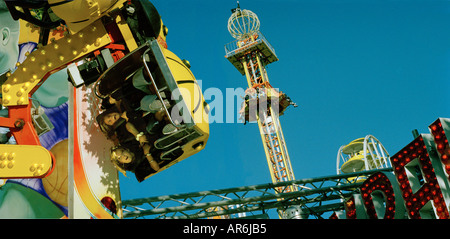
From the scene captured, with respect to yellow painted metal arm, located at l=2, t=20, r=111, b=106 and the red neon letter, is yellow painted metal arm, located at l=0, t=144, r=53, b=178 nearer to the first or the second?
yellow painted metal arm, located at l=2, t=20, r=111, b=106

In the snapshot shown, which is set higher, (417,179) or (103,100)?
(103,100)

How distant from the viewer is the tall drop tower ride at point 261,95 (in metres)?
41.2

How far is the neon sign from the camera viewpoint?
10.5 metres

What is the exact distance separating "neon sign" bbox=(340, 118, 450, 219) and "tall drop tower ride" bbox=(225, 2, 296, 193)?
90.1ft

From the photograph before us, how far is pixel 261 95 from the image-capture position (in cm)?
4134

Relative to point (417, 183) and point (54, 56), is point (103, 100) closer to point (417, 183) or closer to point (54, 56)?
point (54, 56)

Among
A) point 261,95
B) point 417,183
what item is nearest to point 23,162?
point 417,183

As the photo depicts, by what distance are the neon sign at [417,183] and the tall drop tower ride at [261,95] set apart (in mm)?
27456

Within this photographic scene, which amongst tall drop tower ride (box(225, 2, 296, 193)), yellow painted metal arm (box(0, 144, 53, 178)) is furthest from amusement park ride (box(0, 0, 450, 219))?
tall drop tower ride (box(225, 2, 296, 193))

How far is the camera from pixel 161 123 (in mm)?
7734

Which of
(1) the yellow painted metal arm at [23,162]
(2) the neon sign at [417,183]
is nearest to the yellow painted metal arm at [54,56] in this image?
(1) the yellow painted metal arm at [23,162]

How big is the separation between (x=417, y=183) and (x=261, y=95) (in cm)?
2997

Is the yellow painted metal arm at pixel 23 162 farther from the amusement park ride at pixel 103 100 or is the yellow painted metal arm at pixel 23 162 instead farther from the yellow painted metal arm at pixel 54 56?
the yellow painted metal arm at pixel 54 56
